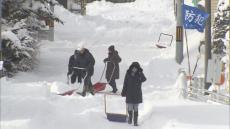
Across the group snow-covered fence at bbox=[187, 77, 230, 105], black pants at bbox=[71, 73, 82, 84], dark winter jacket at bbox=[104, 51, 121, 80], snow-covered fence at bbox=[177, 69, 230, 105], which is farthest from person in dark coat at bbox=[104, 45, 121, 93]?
snow-covered fence at bbox=[187, 77, 230, 105]

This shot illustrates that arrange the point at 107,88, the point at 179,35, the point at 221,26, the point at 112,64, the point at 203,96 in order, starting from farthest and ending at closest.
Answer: the point at 179,35, the point at 221,26, the point at 107,88, the point at 112,64, the point at 203,96

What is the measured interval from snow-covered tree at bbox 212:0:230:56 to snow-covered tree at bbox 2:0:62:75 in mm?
7208

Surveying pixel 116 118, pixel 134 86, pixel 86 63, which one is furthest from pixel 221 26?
pixel 116 118

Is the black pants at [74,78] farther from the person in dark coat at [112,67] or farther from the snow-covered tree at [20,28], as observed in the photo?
the snow-covered tree at [20,28]

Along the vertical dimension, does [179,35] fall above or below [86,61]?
above

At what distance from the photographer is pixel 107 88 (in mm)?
19141

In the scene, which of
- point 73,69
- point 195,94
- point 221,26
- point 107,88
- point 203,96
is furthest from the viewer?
point 221,26

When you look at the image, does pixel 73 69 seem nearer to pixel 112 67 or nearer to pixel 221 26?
pixel 112 67

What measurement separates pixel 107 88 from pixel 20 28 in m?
3.42

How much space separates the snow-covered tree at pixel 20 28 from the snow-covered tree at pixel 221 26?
284 inches

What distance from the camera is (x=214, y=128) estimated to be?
12.5 metres

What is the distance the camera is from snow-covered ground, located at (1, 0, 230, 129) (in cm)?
1232

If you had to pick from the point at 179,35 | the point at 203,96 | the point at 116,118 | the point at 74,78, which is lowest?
the point at 116,118

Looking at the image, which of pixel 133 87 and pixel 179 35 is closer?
pixel 133 87
